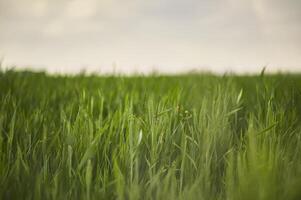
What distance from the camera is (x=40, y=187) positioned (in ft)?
3.07

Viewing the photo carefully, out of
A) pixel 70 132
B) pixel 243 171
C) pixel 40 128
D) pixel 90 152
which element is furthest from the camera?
pixel 40 128

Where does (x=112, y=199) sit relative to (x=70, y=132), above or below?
below

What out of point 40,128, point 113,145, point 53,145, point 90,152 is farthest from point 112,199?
point 40,128

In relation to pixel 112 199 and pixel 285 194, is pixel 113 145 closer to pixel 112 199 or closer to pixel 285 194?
pixel 112 199

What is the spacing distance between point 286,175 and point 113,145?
66cm

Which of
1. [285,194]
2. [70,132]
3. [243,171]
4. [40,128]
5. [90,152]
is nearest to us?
[285,194]

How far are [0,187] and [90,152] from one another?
30 cm

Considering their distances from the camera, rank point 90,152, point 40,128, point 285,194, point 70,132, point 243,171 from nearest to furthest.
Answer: point 285,194 < point 243,171 < point 90,152 < point 70,132 < point 40,128

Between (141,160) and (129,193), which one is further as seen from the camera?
(141,160)

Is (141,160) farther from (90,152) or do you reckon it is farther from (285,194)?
(285,194)

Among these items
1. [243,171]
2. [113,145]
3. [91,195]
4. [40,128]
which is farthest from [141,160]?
[40,128]

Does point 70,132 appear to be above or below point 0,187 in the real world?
above

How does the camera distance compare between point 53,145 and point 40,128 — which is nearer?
point 53,145

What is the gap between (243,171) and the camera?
2.86 feet
